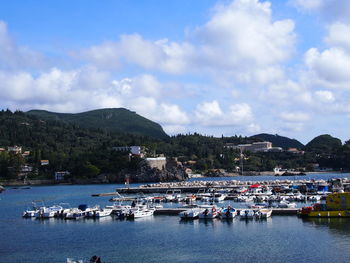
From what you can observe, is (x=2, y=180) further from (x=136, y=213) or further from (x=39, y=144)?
(x=136, y=213)

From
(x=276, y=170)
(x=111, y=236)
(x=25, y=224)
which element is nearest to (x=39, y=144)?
(x=276, y=170)

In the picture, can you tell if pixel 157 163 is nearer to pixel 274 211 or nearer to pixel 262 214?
pixel 274 211

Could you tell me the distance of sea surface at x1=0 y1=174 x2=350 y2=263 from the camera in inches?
1264

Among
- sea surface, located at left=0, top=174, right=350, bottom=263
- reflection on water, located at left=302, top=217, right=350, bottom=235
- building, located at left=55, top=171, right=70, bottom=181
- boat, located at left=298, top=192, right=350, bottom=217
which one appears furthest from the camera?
building, located at left=55, top=171, right=70, bottom=181

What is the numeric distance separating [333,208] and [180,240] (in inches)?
653

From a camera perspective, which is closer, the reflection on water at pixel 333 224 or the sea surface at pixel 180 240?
the sea surface at pixel 180 240

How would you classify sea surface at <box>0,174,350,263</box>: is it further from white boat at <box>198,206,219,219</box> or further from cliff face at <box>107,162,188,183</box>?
cliff face at <box>107,162,188,183</box>

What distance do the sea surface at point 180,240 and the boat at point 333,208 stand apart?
894 millimetres

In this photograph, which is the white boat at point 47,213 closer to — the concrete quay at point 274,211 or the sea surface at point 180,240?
the sea surface at point 180,240

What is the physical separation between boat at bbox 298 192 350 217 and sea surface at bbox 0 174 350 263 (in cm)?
89

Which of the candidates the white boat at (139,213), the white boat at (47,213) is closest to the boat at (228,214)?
the white boat at (139,213)

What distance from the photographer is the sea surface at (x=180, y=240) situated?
3209 centimetres

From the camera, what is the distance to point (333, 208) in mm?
46750

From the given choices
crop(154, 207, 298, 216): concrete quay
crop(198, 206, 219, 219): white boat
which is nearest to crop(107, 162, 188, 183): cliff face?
crop(154, 207, 298, 216): concrete quay
